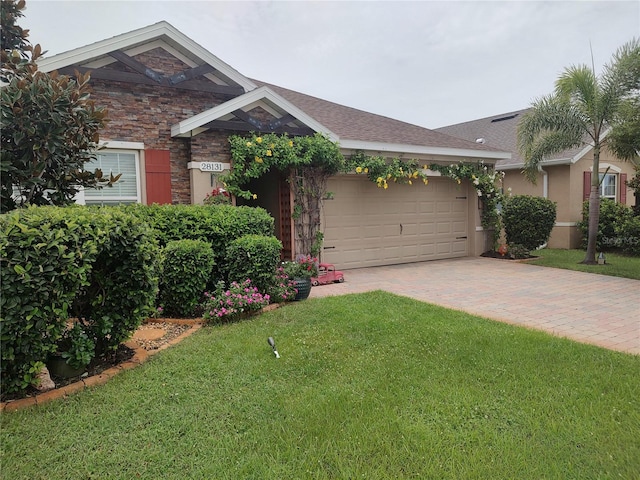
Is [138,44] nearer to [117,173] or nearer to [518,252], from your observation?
[117,173]

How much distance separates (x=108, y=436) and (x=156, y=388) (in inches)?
27.4

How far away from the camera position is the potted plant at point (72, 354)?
141 inches

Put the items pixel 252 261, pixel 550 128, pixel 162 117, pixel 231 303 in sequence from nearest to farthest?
1. pixel 231 303
2. pixel 252 261
3. pixel 162 117
4. pixel 550 128

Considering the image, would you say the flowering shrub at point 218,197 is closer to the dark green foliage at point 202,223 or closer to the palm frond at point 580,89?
the dark green foliage at point 202,223

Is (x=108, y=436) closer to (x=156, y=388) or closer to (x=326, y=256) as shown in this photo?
(x=156, y=388)

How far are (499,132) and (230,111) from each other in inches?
566

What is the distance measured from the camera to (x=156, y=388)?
11.5 ft

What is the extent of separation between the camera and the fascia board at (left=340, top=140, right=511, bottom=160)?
9.60m

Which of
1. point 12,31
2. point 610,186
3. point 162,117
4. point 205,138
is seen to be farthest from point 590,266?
point 12,31

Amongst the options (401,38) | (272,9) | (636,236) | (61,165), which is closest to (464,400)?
(61,165)

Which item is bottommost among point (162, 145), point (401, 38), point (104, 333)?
point (104, 333)

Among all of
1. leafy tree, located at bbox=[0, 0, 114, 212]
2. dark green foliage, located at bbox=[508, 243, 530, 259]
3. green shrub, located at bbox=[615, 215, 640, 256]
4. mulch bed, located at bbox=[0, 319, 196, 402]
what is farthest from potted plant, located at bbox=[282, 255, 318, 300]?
green shrub, located at bbox=[615, 215, 640, 256]

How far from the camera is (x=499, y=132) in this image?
1819cm

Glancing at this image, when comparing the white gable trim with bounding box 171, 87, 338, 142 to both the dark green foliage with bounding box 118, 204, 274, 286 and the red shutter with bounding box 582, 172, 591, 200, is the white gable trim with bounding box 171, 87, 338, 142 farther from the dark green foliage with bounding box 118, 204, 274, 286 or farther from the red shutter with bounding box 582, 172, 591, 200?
the red shutter with bounding box 582, 172, 591, 200
